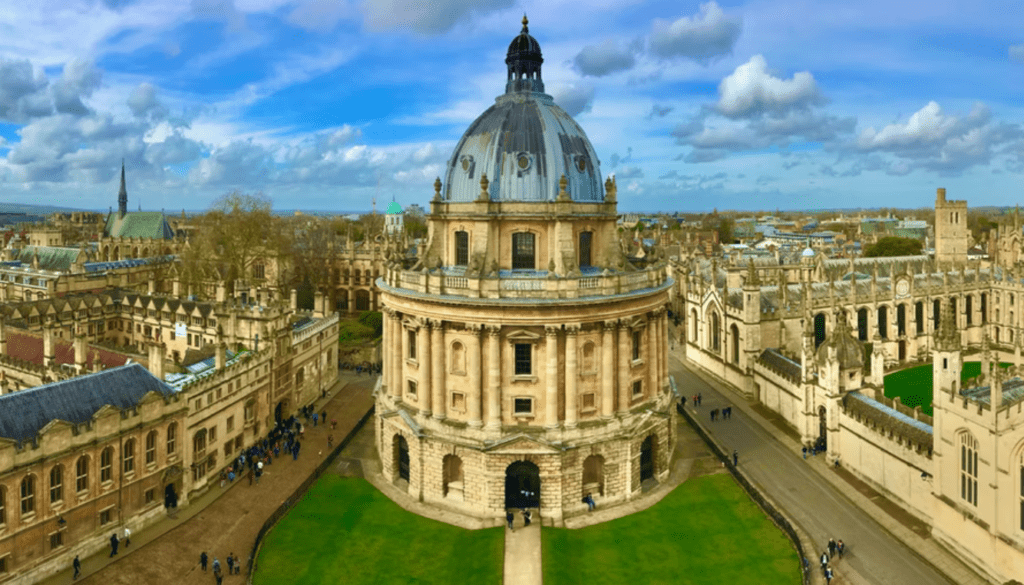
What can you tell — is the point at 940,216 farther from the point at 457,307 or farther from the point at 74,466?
the point at 74,466

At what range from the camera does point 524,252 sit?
1474 inches

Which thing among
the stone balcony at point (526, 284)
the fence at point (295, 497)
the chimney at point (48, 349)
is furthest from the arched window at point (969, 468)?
the chimney at point (48, 349)

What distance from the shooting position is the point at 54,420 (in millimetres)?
29531

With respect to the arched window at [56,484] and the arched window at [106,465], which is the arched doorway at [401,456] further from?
the arched window at [56,484]

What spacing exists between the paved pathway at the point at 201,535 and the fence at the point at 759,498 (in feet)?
82.6

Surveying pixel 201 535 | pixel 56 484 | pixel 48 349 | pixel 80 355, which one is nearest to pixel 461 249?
pixel 201 535

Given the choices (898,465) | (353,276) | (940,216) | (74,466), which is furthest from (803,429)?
(353,276)

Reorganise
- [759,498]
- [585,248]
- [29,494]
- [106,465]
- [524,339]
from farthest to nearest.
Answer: [585,248] → [759,498] → [524,339] → [106,465] → [29,494]

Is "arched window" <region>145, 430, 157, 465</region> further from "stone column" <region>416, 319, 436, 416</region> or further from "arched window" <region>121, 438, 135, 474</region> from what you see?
"stone column" <region>416, 319, 436, 416</region>

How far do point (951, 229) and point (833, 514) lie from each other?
6470 centimetres

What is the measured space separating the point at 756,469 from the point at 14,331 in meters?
55.2

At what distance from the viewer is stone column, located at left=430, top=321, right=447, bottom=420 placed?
36.3 meters

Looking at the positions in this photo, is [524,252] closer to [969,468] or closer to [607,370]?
[607,370]

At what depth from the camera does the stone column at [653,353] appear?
38906mm
